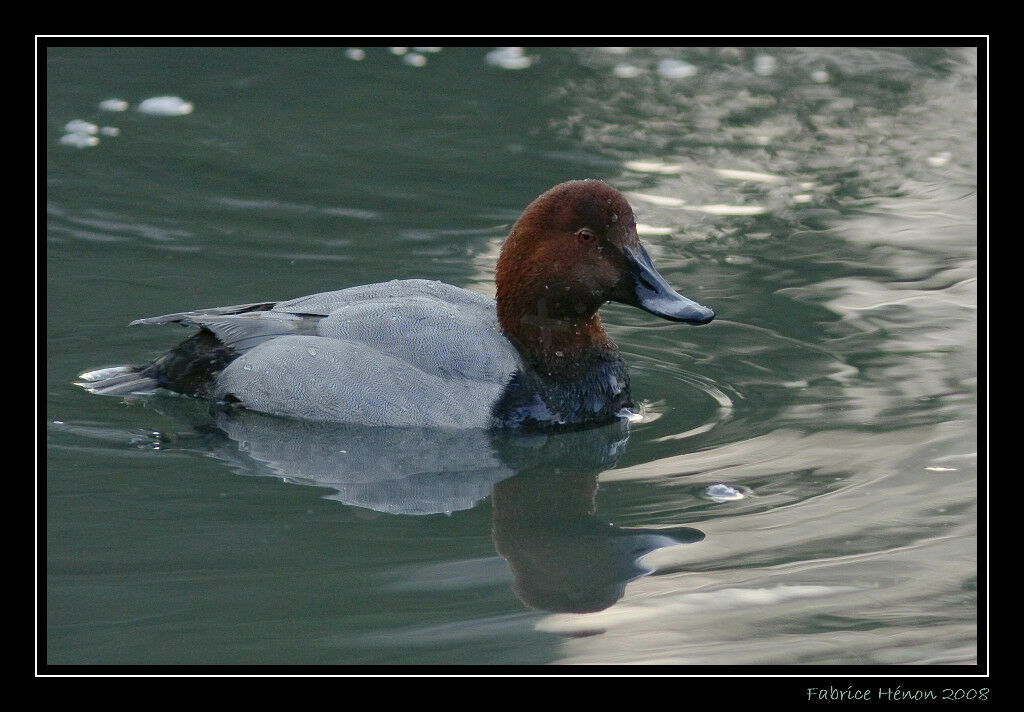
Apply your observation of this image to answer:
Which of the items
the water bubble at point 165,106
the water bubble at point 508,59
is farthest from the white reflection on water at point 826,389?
the water bubble at point 165,106

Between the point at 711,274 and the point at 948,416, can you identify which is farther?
the point at 711,274

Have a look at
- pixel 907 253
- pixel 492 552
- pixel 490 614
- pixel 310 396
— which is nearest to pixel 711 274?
pixel 907 253

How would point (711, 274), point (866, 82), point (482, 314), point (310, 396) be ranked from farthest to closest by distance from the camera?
point (866, 82), point (711, 274), point (482, 314), point (310, 396)

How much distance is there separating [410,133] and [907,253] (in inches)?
167

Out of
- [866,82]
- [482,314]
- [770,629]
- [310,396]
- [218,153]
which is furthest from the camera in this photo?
[866,82]

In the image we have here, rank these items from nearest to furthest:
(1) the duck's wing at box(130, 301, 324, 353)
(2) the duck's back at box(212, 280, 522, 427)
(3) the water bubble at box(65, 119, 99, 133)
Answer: (2) the duck's back at box(212, 280, 522, 427), (1) the duck's wing at box(130, 301, 324, 353), (3) the water bubble at box(65, 119, 99, 133)

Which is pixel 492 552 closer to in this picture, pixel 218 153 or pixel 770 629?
pixel 770 629

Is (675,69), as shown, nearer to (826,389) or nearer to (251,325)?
(826,389)

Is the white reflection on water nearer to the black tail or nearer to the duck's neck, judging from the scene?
the duck's neck

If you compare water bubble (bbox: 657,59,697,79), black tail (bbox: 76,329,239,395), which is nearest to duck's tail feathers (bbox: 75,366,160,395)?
black tail (bbox: 76,329,239,395)

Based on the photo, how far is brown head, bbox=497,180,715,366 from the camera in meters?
6.27

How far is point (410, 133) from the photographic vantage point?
35.5 feet

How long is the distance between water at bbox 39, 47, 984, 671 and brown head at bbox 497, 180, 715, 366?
59cm

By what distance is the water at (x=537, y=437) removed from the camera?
14.7 ft
